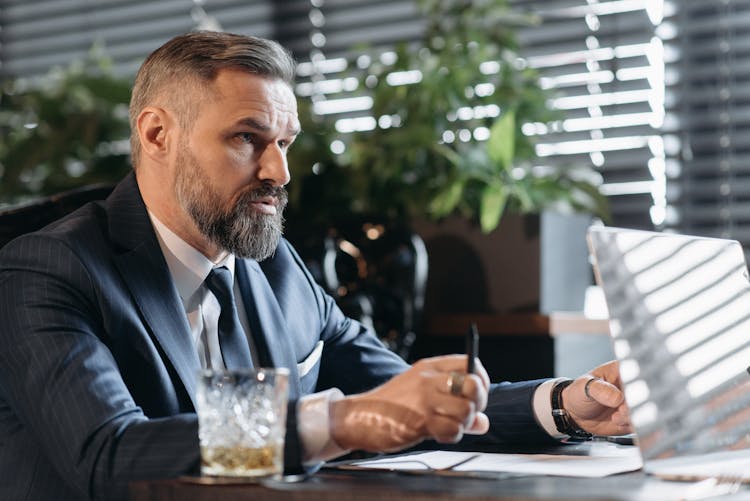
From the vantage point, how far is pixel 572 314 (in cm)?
262

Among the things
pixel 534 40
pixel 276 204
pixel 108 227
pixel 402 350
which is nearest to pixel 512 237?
pixel 402 350

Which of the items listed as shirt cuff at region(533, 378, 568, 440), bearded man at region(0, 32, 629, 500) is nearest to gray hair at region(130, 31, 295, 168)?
bearded man at region(0, 32, 629, 500)

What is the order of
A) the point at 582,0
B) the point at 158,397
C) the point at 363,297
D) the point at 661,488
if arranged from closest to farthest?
the point at 661,488 → the point at 158,397 → the point at 363,297 → the point at 582,0

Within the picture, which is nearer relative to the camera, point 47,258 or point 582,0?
point 47,258

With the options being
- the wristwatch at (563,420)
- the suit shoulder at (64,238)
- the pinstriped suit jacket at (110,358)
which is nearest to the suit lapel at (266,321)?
the pinstriped suit jacket at (110,358)

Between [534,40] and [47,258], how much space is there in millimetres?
1950

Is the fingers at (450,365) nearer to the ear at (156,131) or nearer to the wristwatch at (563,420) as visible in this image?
the wristwatch at (563,420)

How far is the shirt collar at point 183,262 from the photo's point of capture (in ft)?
4.76

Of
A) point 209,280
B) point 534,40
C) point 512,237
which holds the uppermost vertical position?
point 534,40

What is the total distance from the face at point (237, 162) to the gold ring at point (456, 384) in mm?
512

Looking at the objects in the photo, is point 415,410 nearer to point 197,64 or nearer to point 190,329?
point 190,329

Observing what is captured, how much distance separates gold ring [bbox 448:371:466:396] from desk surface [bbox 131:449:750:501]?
0.08 metres

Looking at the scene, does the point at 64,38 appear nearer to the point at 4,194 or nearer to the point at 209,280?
the point at 4,194

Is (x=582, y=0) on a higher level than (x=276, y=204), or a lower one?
higher
